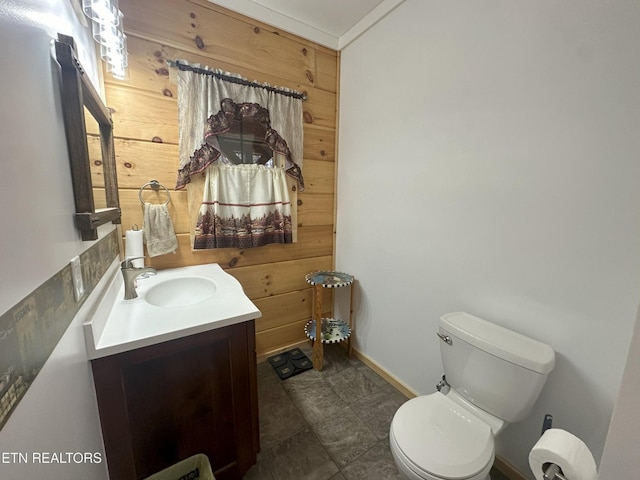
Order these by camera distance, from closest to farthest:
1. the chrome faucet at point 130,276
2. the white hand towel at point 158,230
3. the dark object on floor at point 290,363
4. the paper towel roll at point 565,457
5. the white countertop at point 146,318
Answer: the paper towel roll at point 565,457, the white countertop at point 146,318, the chrome faucet at point 130,276, the white hand towel at point 158,230, the dark object on floor at point 290,363

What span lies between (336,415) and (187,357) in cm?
107

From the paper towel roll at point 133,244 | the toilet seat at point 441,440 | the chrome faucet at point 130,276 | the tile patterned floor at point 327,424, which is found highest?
the paper towel roll at point 133,244

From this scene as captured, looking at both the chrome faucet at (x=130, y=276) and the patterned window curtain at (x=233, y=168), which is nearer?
the chrome faucet at (x=130, y=276)

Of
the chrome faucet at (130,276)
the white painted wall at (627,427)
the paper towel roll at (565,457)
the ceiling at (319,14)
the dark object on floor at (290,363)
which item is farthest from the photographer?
the dark object on floor at (290,363)

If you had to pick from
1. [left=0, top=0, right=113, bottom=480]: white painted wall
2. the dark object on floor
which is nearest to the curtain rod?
[left=0, top=0, right=113, bottom=480]: white painted wall

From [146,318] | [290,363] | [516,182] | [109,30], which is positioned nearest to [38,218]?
[146,318]

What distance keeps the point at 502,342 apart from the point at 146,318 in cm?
146

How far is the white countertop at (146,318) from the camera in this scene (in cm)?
86

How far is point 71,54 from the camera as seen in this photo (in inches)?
27.1

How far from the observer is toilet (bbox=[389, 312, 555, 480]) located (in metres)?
0.97

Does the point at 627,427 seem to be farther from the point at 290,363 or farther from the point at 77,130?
the point at 290,363

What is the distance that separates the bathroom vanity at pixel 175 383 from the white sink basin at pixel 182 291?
0.18 meters

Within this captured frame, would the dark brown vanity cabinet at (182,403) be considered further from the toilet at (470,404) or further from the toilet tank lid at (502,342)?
the toilet tank lid at (502,342)

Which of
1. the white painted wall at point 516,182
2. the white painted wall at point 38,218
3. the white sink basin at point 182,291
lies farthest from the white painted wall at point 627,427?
the white sink basin at point 182,291
